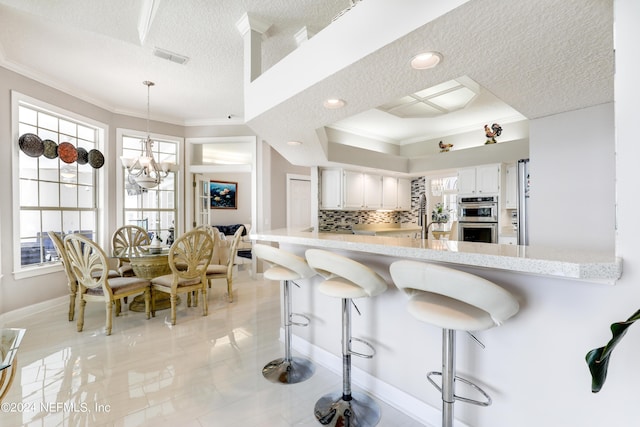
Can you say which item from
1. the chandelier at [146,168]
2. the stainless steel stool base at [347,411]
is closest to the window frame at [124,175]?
the chandelier at [146,168]

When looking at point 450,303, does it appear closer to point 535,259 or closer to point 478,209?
point 535,259

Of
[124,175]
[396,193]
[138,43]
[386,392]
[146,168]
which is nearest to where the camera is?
[386,392]

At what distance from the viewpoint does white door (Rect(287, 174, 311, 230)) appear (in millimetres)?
6031

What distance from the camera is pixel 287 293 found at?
95.3 inches

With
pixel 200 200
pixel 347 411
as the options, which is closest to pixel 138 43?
pixel 200 200

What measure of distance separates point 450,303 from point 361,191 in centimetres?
454

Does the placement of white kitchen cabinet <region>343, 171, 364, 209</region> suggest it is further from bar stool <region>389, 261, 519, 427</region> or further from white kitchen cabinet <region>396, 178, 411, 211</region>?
bar stool <region>389, 261, 519, 427</region>

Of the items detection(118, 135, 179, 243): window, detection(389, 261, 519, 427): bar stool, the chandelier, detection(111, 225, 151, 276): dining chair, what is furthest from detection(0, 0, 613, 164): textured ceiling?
detection(111, 225, 151, 276): dining chair

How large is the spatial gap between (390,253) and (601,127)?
1.79 metres

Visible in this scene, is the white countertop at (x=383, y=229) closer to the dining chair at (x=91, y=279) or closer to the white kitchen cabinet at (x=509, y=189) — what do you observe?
the white kitchen cabinet at (x=509, y=189)

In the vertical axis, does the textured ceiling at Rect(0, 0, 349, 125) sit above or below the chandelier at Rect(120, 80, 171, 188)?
above

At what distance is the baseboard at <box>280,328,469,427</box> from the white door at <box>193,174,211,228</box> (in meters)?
3.93

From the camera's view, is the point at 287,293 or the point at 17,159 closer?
the point at 287,293

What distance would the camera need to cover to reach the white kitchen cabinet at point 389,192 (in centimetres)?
631
